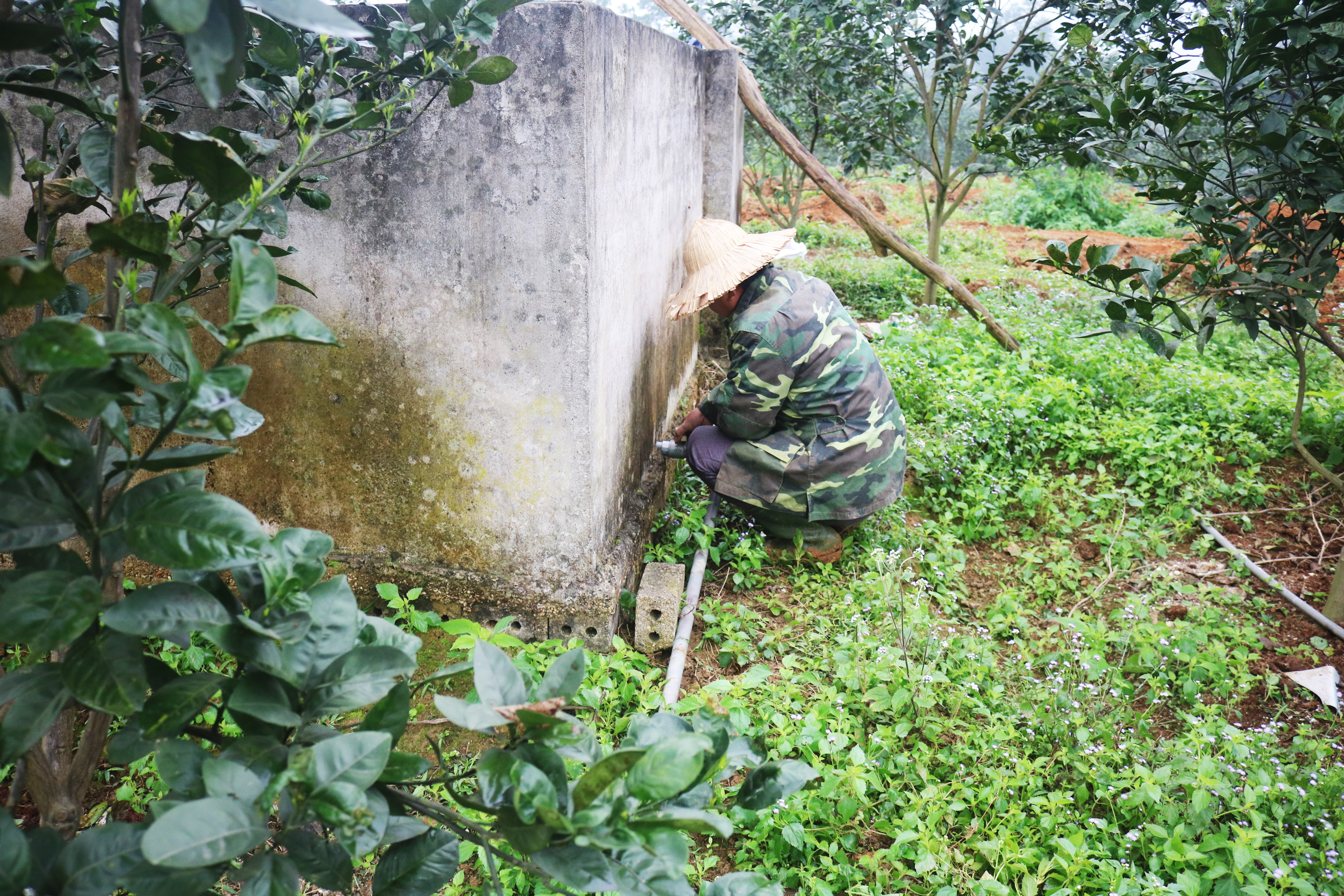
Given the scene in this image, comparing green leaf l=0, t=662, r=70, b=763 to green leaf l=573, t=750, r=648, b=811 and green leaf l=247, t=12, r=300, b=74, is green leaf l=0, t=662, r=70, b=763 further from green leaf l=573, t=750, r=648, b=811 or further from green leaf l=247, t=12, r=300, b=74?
green leaf l=247, t=12, r=300, b=74

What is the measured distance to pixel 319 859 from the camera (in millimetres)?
898

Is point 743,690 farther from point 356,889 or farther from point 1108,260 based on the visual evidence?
point 1108,260

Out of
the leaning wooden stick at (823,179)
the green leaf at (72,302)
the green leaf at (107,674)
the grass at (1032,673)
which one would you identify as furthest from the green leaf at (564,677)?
the leaning wooden stick at (823,179)

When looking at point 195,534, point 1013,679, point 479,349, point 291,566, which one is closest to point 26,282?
point 195,534

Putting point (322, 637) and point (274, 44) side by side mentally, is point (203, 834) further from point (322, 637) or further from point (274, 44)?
point (274, 44)

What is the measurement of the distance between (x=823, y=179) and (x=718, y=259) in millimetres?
2596

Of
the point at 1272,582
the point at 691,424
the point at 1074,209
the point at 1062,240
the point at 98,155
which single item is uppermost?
the point at 98,155

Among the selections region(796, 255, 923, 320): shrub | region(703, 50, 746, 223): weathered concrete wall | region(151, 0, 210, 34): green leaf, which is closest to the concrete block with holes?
region(151, 0, 210, 34): green leaf

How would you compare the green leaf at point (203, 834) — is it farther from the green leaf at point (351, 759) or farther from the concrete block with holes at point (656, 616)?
the concrete block with holes at point (656, 616)

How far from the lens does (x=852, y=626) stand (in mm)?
3178

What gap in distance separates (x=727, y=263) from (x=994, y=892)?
2492 mm

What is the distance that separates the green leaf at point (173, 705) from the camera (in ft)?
2.86

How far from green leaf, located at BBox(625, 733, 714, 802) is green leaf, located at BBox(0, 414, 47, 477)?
Result: 60 centimetres

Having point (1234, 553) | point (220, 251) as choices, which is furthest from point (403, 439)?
point (1234, 553)
